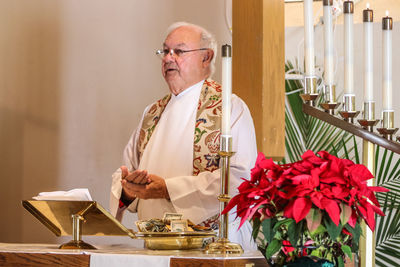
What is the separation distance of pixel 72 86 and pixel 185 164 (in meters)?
1.49

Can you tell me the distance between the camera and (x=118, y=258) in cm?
226

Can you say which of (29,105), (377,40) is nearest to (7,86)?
(29,105)

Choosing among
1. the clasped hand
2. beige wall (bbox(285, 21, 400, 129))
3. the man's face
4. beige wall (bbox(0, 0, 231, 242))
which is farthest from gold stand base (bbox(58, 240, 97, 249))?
beige wall (bbox(285, 21, 400, 129))

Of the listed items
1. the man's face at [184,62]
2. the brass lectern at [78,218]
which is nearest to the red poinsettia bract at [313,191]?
the brass lectern at [78,218]

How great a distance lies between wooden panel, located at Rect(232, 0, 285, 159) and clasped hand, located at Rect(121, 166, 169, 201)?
763 mm

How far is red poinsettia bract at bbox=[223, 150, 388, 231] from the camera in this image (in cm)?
186

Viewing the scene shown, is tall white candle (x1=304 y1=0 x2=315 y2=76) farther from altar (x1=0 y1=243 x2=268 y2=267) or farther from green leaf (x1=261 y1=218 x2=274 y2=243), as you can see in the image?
green leaf (x1=261 y1=218 x2=274 y2=243)

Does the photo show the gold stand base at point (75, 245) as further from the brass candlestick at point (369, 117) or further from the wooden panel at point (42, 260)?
the brass candlestick at point (369, 117)

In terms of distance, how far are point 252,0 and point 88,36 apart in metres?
1.40

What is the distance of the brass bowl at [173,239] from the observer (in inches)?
97.5

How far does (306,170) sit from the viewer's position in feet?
6.36

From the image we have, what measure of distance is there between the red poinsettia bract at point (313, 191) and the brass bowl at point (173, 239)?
53 cm

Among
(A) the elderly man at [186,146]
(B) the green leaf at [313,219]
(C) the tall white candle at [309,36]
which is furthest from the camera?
(A) the elderly man at [186,146]

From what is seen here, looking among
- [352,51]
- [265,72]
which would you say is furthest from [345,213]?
[265,72]
